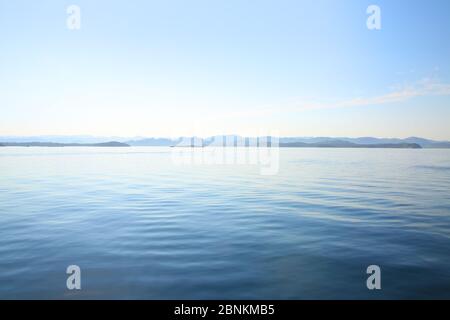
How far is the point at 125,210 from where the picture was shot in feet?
75.9

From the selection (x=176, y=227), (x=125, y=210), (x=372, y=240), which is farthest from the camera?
(x=125, y=210)

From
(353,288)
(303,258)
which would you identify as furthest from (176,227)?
(353,288)

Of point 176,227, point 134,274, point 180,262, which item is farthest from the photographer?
point 176,227

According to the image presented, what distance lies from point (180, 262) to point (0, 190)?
95.3 feet

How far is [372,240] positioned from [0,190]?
110ft
